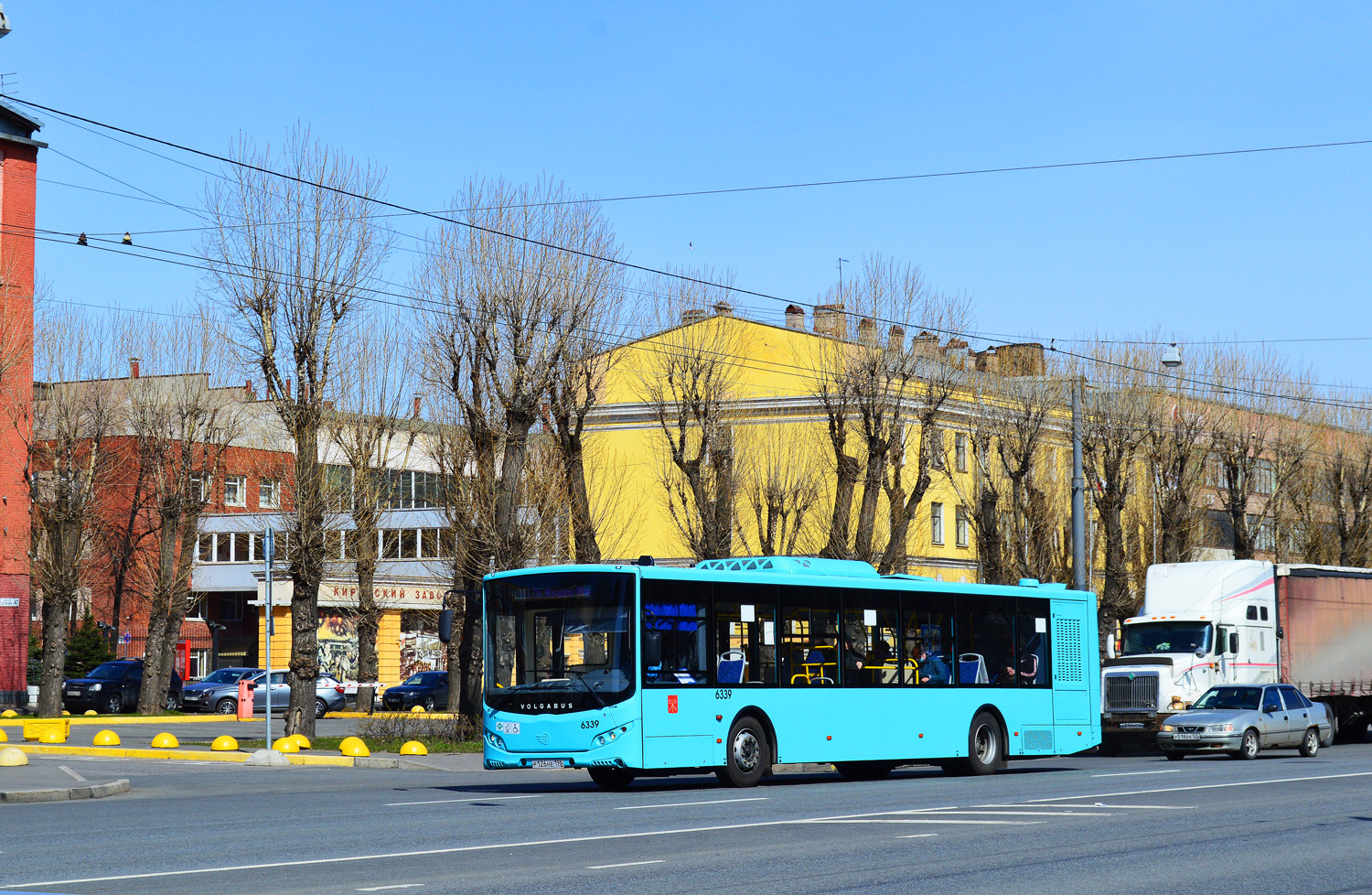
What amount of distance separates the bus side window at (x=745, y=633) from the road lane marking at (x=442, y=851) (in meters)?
4.53

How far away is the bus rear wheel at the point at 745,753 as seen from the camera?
1978 centimetres

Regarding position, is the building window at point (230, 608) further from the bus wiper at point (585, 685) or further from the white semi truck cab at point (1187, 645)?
the bus wiper at point (585, 685)

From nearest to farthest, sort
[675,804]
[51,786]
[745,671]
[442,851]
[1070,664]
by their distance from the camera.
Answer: [442,851] < [675,804] < [51,786] < [745,671] < [1070,664]

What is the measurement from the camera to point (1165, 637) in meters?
32.7

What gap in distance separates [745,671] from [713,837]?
7.05m

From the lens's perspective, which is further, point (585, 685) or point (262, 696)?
point (262, 696)

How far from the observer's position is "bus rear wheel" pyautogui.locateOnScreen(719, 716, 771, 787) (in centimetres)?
1978

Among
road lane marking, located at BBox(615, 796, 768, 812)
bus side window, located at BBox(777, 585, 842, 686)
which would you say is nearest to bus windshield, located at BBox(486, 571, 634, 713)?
road lane marking, located at BBox(615, 796, 768, 812)

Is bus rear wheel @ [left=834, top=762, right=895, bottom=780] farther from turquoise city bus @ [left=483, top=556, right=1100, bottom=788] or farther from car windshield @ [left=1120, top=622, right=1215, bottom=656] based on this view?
car windshield @ [left=1120, top=622, right=1215, bottom=656]

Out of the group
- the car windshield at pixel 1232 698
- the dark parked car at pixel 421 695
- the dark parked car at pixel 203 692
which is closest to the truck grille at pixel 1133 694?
the car windshield at pixel 1232 698

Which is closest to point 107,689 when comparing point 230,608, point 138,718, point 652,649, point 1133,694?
point 138,718

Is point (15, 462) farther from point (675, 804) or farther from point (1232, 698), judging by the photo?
point (675, 804)

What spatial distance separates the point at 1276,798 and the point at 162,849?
11.7 metres

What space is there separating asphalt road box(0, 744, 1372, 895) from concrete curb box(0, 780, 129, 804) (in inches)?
17.7
